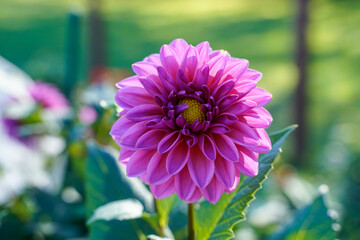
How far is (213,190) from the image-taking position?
1.82 feet

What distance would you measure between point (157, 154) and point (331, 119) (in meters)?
3.91

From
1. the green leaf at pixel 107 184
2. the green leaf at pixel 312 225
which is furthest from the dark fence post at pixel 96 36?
the green leaf at pixel 312 225

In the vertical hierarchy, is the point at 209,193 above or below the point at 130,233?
above

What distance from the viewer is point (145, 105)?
56 centimetres

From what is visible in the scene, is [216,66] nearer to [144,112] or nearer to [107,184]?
[144,112]

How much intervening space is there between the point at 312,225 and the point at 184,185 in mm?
311

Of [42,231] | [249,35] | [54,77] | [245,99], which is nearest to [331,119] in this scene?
[54,77]

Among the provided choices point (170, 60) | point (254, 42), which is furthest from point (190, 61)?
point (254, 42)

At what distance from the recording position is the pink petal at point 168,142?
0.54 meters

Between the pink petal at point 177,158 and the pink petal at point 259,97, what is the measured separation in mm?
95

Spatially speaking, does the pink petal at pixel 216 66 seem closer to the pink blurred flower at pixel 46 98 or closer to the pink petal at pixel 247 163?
the pink petal at pixel 247 163

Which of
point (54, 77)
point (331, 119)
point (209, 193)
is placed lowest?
point (331, 119)

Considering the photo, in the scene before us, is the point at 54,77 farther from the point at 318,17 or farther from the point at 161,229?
the point at 318,17

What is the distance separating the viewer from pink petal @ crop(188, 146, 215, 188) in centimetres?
54
